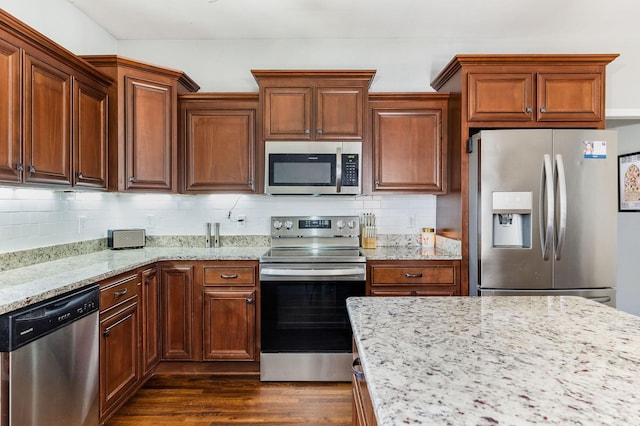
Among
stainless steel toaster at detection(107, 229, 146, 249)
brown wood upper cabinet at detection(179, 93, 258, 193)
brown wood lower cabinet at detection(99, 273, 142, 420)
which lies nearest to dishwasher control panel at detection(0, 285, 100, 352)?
brown wood lower cabinet at detection(99, 273, 142, 420)

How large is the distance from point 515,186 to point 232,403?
7.92 ft

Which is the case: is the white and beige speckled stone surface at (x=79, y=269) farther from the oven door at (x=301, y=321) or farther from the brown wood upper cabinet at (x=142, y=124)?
the brown wood upper cabinet at (x=142, y=124)

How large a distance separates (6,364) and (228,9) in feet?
8.63

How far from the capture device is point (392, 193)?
3.09 metres

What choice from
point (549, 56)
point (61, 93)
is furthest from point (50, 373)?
point (549, 56)

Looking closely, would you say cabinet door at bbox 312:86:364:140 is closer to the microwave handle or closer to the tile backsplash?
the microwave handle

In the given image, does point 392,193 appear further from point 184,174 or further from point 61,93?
point 61,93

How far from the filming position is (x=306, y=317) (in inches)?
107

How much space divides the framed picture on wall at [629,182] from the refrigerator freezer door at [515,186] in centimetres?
195

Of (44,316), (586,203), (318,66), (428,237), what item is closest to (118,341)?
(44,316)

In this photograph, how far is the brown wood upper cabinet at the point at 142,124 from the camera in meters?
2.69

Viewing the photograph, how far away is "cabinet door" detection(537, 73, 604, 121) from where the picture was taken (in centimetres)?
271

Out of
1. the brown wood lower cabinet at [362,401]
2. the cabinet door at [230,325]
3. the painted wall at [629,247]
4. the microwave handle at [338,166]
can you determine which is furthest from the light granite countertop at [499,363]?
the painted wall at [629,247]

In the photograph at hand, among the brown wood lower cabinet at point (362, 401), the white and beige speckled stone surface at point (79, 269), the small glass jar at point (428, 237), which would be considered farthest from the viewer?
the small glass jar at point (428, 237)
